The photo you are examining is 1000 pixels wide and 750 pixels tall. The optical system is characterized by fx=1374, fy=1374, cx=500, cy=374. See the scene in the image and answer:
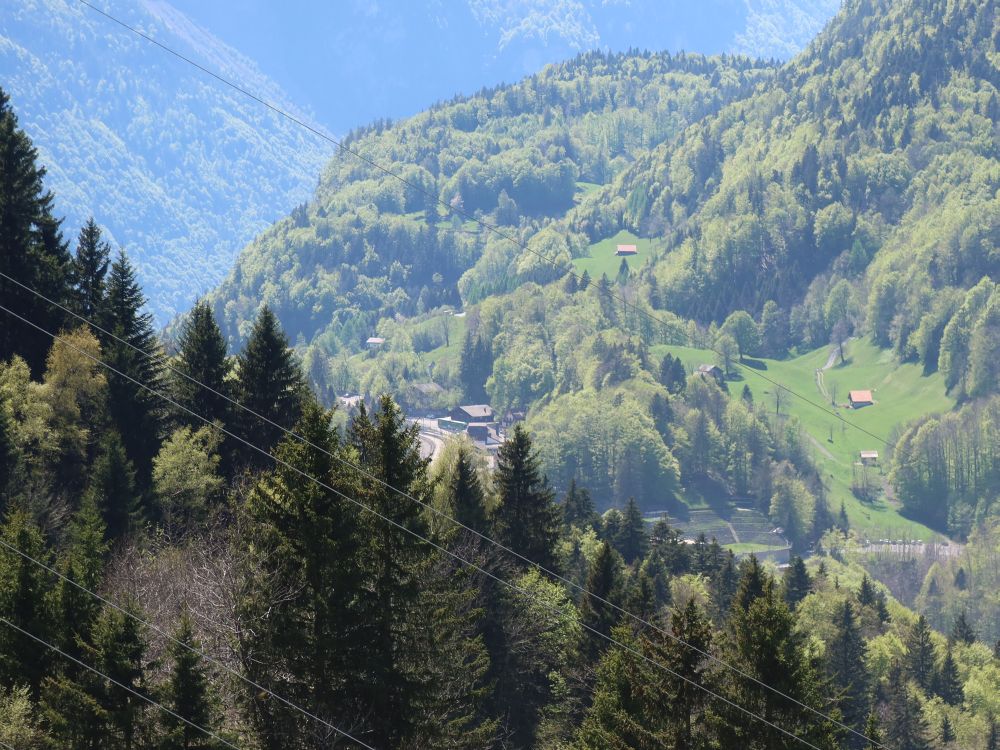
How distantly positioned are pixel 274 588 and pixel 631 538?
259 ft

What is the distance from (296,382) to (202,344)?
4589 mm

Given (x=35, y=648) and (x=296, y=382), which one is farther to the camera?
(x=296, y=382)

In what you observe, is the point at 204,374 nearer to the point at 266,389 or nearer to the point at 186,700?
the point at 266,389

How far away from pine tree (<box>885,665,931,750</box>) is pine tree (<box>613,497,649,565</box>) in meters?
22.3

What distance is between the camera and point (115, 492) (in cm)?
4991

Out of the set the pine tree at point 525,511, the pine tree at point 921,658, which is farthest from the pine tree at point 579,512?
the pine tree at point 525,511

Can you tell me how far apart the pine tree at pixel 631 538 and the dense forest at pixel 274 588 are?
3801cm

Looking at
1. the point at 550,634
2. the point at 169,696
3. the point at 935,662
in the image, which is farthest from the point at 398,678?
the point at 935,662

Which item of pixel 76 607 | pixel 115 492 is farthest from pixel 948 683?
pixel 76 607

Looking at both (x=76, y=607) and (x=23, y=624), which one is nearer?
(x=76, y=607)

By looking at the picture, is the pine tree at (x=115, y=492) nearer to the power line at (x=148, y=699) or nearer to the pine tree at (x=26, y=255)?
the pine tree at (x=26, y=255)

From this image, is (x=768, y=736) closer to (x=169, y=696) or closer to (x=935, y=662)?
(x=169, y=696)

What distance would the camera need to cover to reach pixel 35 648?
31438 millimetres

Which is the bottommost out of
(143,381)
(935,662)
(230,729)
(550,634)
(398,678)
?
(230,729)
